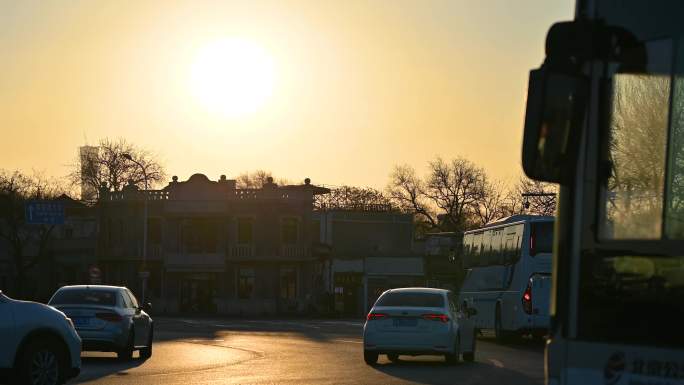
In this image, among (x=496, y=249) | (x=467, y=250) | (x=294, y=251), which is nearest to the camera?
(x=496, y=249)

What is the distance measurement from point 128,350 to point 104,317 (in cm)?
102

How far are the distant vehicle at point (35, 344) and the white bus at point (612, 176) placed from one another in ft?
31.6

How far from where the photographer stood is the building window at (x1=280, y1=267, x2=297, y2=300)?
82.8 meters

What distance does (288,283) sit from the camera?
83062 millimetres

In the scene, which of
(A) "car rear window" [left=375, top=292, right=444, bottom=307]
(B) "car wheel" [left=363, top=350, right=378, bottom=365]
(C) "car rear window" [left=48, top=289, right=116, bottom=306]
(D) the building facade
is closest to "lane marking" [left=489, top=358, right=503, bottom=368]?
(A) "car rear window" [left=375, top=292, right=444, bottom=307]

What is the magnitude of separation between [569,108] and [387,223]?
89658mm

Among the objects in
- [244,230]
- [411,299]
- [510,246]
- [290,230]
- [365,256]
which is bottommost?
[365,256]

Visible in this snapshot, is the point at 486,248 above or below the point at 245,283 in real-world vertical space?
above

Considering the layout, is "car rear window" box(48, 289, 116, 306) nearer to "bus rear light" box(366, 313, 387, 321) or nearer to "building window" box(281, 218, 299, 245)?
"bus rear light" box(366, 313, 387, 321)

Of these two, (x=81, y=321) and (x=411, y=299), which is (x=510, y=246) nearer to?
(x=411, y=299)

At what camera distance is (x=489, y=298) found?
3538cm

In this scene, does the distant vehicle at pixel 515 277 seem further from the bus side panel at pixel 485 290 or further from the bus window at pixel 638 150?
the bus window at pixel 638 150

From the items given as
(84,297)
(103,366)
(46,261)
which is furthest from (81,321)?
(46,261)

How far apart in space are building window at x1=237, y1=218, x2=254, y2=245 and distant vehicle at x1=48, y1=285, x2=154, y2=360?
2311 inches
